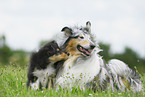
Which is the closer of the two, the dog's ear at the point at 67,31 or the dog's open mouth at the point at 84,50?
the dog's open mouth at the point at 84,50

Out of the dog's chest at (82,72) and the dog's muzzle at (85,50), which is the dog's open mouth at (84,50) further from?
the dog's chest at (82,72)

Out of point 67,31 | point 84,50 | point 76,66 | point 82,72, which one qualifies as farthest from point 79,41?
point 82,72

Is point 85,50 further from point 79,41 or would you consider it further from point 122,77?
point 122,77

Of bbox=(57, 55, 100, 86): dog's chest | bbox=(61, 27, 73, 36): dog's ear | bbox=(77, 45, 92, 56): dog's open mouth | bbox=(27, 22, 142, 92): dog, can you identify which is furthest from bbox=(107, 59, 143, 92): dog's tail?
bbox=(61, 27, 73, 36): dog's ear

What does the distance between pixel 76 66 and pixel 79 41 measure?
0.72 m

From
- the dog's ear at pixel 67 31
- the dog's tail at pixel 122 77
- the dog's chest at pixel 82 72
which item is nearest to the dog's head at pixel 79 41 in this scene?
the dog's ear at pixel 67 31

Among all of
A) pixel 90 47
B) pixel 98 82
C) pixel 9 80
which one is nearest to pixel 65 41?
pixel 90 47

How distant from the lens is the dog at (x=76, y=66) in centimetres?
528

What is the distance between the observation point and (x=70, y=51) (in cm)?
540

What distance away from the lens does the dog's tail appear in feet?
19.0

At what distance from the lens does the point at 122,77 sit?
596 cm

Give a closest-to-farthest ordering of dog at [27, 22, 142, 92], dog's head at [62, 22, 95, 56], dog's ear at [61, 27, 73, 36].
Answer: dog's head at [62, 22, 95, 56] → dog at [27, 22, 142, 92] → dog's ear at [61, 27, 73, 36]

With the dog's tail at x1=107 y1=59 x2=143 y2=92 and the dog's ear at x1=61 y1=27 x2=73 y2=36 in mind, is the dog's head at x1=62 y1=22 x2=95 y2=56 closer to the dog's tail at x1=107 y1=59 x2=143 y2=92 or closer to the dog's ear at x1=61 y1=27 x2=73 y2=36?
the dog's ear at x1=61 y1=27 x2=73 y2=36

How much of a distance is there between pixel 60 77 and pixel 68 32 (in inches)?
47.7
